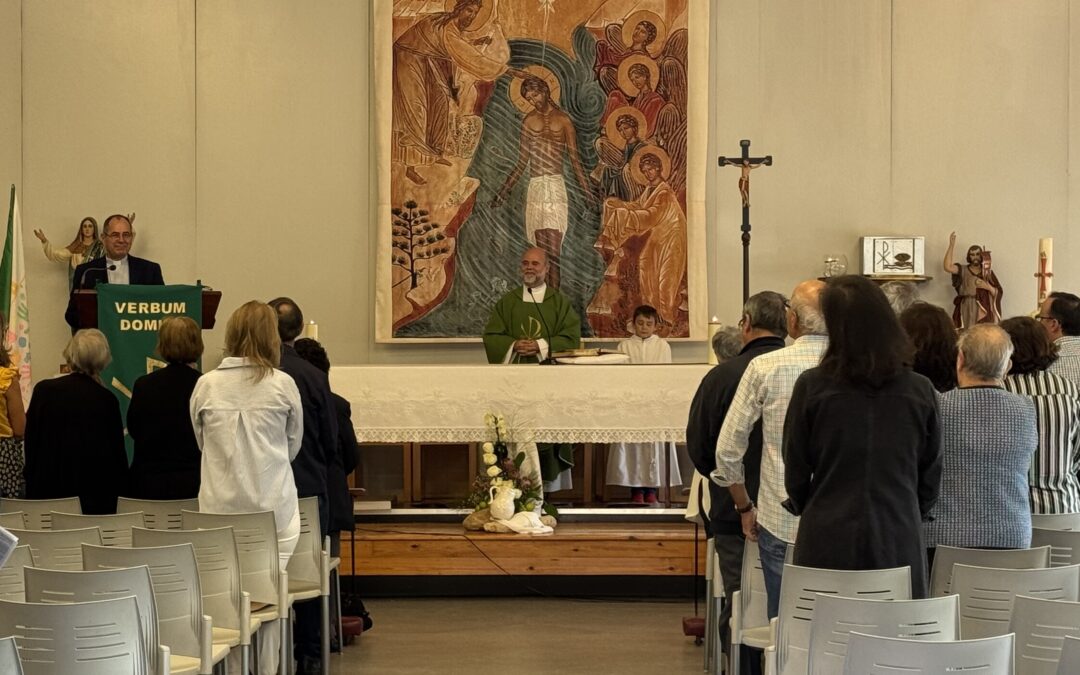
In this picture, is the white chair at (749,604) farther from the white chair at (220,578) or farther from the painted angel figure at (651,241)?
the painted angel figure at (651,241)

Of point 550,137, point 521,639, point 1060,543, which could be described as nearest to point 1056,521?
point 1060,543

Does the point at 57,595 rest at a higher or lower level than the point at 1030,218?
lower

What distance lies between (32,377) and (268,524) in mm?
7121

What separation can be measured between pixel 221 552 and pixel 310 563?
1.10 metres

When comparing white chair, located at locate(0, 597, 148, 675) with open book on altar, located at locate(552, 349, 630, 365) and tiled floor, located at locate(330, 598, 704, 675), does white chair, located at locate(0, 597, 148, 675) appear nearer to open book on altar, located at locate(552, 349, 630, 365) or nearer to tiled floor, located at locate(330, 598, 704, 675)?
tiled floor, located at locate(330, 598, 704, 675)

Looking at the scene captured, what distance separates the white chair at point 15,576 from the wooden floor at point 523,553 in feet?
10.9

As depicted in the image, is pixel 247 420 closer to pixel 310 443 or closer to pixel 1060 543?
Answer: pixel 310 443

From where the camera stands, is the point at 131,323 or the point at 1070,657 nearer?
the point at 1070,657

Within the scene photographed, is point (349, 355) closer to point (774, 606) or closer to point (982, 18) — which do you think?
point (982, 18)

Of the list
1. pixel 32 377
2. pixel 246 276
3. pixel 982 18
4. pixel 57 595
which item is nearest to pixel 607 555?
pixel 57 595

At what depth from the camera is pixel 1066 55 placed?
38.0 feet

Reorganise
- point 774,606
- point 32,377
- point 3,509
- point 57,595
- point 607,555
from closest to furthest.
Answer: point 57,595 < point 774,606 < point 3,509 < point 607,555 < point 32,377

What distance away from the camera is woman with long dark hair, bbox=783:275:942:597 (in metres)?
3.70

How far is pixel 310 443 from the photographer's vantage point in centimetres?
573
